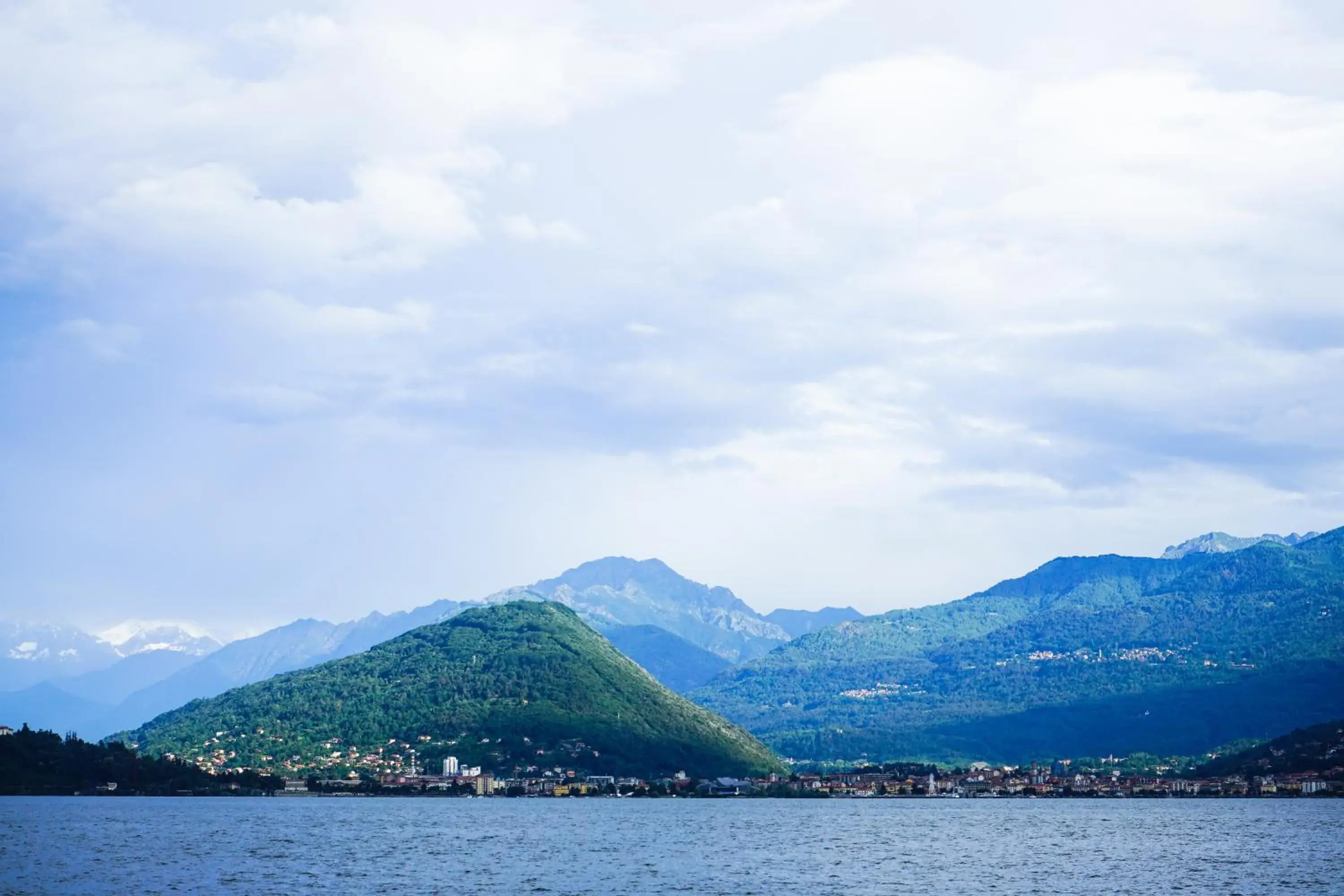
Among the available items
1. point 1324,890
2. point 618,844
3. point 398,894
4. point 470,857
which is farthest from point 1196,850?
point 398,894

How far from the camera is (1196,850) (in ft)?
487

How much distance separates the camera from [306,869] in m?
114

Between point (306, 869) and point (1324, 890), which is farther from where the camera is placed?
point (306, 869)

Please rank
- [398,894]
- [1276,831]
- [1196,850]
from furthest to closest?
[1276,831], [1196,850], [398,894]

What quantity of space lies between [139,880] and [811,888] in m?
49.2

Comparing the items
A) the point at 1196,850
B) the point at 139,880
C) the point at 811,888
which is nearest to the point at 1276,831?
the point at 1196,850

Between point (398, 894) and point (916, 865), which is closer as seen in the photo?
point (398, 894)

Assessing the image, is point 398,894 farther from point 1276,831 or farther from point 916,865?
point 1276,831

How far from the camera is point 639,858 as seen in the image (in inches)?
5285

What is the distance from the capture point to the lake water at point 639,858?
345ft

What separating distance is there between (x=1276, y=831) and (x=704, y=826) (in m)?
74.2

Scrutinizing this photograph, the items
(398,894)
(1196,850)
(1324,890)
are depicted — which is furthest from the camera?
(1196,850)

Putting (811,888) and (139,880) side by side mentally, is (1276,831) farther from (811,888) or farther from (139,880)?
(139,880)

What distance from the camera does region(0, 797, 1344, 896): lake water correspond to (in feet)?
345
